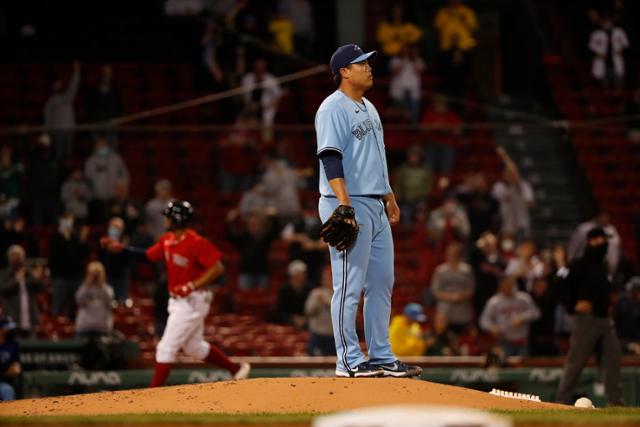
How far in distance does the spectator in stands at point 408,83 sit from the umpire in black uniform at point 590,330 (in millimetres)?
8046

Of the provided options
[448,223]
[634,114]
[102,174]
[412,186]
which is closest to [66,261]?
[102,174]

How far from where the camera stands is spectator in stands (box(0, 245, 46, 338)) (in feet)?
53.7

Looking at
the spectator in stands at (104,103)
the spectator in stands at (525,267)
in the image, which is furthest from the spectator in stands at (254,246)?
the spectator in stands at (525,267)

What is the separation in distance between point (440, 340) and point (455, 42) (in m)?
7.59

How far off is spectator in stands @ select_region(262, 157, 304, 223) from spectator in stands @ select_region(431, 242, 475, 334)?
2.47m

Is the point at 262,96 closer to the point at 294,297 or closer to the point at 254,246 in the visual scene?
the point at 254,246

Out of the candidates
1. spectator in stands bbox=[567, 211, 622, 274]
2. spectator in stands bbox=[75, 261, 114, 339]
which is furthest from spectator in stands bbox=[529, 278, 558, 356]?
spectator in stands bbox=[75, 261, 114, 339]

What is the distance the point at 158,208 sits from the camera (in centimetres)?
1777

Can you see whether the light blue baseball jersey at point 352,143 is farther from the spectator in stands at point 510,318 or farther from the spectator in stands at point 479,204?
the spectator in stands at point 479,204

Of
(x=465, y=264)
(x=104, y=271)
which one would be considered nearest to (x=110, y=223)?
(x=104, y=271)

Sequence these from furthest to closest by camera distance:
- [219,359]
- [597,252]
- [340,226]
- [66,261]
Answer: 1. [66,261]
2. [597,252]
3. [219,359]
4. [340,226]

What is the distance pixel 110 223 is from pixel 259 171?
8.90ft

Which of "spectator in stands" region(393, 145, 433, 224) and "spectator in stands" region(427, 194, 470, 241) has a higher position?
"spectator in stands" region(393, 145, 433, 224)

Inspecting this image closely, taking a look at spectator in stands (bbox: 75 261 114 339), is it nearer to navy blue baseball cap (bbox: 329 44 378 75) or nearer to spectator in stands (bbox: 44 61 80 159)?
spectator in stands (bbox: 44 61 80 159)
